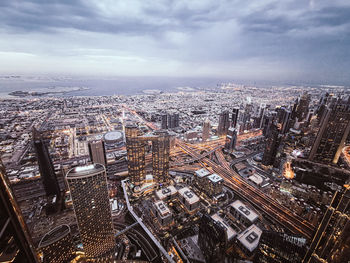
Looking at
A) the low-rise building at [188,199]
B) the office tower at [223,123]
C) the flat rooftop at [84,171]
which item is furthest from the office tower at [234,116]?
the flat rooftop at [84,171]

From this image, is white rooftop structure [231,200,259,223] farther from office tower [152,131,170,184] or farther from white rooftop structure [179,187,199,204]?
office tower [152,131,170,184]

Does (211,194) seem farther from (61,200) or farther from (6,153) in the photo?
(6,153)

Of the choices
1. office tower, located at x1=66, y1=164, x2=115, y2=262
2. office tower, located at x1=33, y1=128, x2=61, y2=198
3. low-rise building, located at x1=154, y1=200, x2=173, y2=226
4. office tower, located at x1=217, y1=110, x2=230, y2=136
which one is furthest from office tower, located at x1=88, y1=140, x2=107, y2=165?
office tower, located at x1=217, y1=110, x2=230, y2=136

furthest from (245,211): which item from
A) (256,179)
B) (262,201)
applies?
(256,179)

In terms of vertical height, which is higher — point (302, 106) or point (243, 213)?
point (302, 106)

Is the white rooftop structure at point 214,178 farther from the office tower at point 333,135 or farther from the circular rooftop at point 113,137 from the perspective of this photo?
the circular rooftop at point 113,137

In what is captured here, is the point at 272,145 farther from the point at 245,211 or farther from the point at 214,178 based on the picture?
the point at 245,211

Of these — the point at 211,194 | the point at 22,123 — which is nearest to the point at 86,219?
the point at 211,194
